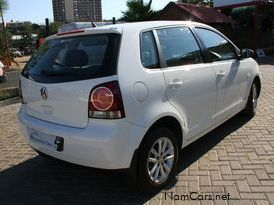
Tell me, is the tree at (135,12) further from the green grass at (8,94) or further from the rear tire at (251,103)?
the rear tire at (251,103)

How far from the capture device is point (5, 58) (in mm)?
19812

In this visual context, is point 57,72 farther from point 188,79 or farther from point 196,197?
point 196,197

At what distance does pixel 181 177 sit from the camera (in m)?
4.53

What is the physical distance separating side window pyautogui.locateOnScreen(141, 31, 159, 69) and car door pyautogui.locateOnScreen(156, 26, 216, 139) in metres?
0.11

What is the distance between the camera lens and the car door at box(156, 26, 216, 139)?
4.32 metres

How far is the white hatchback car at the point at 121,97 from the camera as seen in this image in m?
3.69

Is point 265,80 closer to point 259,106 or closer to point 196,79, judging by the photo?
point 259,106

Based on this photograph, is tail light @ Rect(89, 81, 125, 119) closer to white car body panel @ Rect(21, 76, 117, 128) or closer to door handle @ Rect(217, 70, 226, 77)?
white car body panel @ Rect(21, 76, 117, 128)

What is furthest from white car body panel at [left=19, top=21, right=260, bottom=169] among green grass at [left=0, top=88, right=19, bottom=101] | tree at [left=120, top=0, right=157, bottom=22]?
tree at [left=120, top=0, right=157, bottom=22]

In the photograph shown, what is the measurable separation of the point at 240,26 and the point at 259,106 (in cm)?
1906

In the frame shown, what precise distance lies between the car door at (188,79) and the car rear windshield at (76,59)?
683 millimetres

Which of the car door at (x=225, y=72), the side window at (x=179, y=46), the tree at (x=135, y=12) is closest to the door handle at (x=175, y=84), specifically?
the side window at (x=179, y=46)

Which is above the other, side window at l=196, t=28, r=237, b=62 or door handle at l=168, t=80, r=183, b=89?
side window at l=196, t=28, r=237, b=62

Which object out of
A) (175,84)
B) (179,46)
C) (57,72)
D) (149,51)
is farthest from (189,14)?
(57,72)
